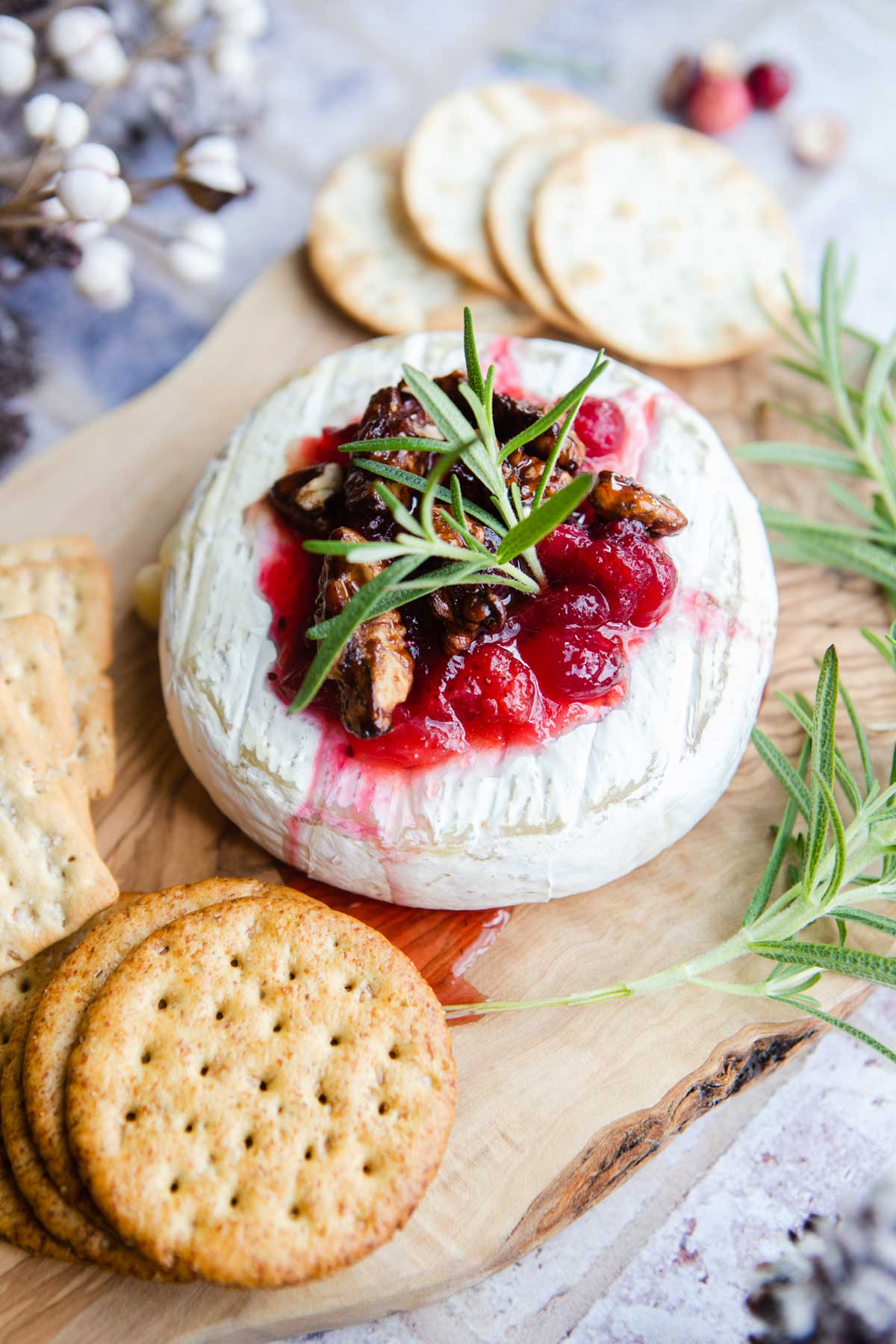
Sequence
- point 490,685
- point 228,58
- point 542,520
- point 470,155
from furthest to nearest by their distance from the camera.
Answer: point 470,155, point 228,58, point 490,685, point 542,520

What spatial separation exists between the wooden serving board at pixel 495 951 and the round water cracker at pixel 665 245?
0.15 m

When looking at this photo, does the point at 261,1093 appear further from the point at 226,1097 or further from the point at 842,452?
the point at 842,452

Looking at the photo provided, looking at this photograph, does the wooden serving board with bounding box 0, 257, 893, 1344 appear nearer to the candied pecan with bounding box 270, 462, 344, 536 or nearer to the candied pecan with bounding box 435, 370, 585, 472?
the candied pecan with bounding box 270, 462, 344, 536

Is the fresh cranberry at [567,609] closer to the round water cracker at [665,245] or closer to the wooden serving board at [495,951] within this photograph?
the wooden serving board at [495,951]

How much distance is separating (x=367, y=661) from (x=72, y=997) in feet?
2.87

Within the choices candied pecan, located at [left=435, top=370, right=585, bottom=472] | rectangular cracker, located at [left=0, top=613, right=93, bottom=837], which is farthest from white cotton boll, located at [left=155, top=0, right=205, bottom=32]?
rectangular cracker, located at [left=0, top=613, right=93, bottom=837]

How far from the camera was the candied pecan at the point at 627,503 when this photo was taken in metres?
2.24

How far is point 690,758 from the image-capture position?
229 cm

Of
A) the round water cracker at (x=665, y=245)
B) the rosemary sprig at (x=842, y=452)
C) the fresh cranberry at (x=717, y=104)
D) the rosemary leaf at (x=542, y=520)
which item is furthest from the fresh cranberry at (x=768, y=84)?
the rosemary leaf at (x=542, y=520)

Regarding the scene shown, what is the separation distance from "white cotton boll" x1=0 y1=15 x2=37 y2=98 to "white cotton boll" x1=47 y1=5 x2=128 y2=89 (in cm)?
21

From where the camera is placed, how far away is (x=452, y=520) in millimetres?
1956

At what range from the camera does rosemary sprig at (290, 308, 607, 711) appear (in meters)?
1.79

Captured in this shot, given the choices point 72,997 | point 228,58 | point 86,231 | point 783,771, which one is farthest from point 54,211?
point 783,771

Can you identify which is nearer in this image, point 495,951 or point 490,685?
point 490,685
